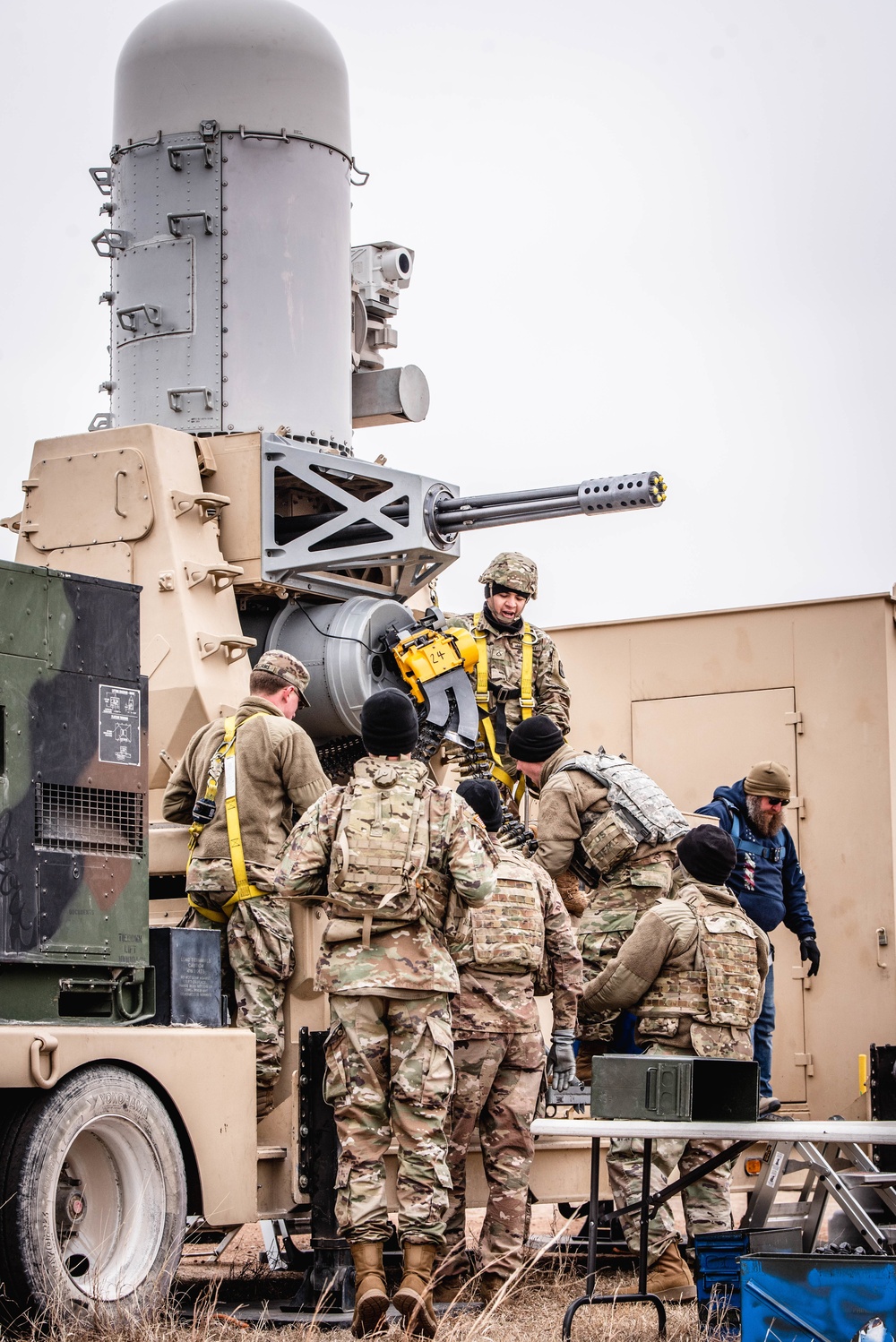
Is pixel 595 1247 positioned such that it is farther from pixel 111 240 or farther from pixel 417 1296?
pixel 111 240

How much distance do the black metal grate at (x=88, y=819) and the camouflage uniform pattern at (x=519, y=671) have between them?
11.3 ft

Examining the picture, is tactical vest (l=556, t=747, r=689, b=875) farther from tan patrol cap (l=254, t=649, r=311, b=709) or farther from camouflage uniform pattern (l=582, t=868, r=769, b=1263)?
tan patrol cap (l=254, t=649, r=311, b=709)

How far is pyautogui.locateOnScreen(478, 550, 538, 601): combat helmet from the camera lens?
952 cm

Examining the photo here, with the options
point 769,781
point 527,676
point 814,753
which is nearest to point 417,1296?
point 769,781

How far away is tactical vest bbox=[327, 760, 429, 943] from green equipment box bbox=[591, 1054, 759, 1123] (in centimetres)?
92

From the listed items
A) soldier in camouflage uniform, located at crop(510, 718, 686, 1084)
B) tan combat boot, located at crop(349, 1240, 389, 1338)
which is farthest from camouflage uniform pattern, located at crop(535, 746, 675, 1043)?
tan combat boot, located at crop(349, 1240, 389, 1338)

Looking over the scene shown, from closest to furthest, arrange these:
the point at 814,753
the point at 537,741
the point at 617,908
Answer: the point at 617,908, the point at 537,741, the point at 814,753

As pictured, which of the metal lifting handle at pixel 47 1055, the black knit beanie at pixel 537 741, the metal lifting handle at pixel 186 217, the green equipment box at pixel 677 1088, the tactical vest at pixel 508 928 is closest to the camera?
the green equipment box at pixel 677 1088

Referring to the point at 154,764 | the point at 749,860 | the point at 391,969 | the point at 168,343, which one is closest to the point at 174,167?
the point at 168,343

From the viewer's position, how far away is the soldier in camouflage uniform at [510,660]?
9.55 m

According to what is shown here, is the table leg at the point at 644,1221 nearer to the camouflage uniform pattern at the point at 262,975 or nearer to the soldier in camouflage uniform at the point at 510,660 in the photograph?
the camouflage uniform pattern at the point at 262,975

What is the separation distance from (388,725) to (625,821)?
1947 millimetres

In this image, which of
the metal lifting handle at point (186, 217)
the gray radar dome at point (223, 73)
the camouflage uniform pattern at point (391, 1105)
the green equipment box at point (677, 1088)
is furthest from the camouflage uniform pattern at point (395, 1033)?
the gray radar dome at point (223, 73)

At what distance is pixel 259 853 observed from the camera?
739cm
